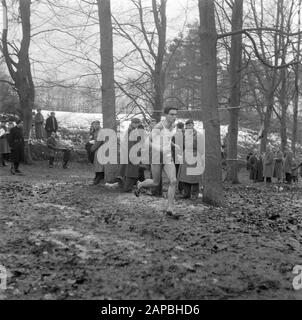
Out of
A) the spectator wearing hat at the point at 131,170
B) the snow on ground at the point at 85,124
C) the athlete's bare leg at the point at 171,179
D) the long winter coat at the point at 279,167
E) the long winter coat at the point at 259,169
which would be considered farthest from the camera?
the snow on ground at the point at 85,124

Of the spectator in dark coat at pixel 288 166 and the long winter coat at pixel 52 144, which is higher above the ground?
the long winter coat at pixel 52 144

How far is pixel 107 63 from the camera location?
13836 millimetres

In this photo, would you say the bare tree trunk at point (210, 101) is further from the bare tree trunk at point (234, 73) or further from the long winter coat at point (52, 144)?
the long winter coat at point (52, 144)

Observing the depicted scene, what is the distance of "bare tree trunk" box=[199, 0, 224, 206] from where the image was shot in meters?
10.5

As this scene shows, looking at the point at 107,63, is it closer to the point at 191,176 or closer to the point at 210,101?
the point at 191,176

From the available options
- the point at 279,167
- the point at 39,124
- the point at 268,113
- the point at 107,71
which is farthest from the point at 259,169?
the point at 107,71

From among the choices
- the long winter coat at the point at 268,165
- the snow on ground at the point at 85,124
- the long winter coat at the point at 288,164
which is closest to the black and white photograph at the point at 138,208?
the long winter coat at the point at 268,165

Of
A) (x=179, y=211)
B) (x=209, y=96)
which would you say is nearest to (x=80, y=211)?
(x=179, y=211)

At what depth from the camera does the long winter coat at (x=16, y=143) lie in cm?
1686

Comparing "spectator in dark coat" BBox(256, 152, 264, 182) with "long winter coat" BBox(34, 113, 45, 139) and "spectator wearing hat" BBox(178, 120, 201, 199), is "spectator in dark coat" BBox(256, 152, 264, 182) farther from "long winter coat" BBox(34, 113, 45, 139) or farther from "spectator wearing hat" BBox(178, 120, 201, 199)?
"spectator wearing hat" BBox(178, 120, 201, 199)

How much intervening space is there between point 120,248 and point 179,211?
11.3 feet

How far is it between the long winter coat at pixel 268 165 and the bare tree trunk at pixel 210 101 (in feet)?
45.9

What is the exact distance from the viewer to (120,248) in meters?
6.58

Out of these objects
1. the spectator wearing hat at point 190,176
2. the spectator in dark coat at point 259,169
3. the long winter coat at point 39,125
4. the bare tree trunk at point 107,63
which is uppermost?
the bare tree trunk at point 107,63
